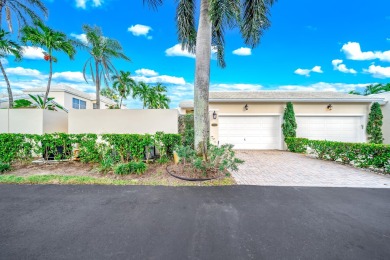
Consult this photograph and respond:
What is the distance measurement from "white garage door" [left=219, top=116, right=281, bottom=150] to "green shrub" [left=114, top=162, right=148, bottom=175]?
6.72 meters

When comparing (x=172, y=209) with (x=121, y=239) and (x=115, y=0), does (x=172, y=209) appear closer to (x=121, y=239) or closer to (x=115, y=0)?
(x=121, y=239)

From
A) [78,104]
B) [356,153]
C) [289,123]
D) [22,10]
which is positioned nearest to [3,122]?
[22,10]

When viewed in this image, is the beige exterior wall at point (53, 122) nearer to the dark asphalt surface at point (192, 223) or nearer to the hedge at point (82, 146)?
the hedge at point (82, 146)

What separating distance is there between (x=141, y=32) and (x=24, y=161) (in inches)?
415

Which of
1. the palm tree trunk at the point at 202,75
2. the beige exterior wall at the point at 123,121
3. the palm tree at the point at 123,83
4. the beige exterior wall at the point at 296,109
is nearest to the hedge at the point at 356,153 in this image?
the beige exterior wall at the point at 296,109

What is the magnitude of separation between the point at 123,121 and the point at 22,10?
904 centimetres

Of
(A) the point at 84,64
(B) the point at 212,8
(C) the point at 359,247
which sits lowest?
(C) the point at 359,247

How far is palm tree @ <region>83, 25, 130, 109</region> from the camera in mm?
12217

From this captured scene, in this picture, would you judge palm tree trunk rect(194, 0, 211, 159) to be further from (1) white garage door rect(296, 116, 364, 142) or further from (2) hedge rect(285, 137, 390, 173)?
(1) white garage door rect(296, 116, 364, 142)

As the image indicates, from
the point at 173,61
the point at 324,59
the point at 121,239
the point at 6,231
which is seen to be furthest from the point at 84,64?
the point at 324,59

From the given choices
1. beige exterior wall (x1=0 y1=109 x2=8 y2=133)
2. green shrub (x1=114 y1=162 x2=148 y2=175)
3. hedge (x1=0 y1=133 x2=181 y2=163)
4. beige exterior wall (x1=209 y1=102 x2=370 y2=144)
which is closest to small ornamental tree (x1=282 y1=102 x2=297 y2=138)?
beige exterior wall (x1=209 y1=102 x2=370 y2=144)

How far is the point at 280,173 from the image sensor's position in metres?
5.60

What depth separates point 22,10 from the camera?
902 centimetres

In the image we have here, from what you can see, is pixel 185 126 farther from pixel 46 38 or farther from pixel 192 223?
pixel 46 38
